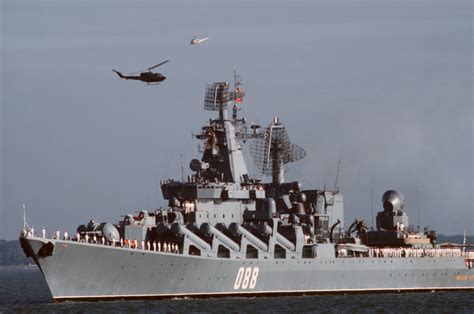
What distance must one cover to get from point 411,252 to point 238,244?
14691 millimetres

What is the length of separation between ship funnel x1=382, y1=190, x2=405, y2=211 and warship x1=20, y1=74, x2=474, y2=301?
0.09 metres

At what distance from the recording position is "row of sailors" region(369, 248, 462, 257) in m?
71.4

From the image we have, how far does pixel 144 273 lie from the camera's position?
2318 inches

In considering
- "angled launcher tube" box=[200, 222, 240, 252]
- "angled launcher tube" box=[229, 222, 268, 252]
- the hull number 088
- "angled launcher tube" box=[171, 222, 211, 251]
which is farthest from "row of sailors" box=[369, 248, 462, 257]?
"angled launcher tube" box=[171, 222, 211, 251]

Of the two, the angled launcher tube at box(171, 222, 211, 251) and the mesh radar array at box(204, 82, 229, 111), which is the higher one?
the mesh radar array at box(204, 82, 229, 111)

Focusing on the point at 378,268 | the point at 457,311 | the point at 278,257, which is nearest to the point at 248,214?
the point at 278,257

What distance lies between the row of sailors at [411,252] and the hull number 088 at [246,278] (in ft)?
34.8

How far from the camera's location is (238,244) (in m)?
63.4

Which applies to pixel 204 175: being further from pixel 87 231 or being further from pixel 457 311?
pixel 457 311

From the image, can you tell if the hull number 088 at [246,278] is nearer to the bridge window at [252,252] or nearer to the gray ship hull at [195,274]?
the gray ship hull at [195,274]

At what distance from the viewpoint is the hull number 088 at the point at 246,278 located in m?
62.7

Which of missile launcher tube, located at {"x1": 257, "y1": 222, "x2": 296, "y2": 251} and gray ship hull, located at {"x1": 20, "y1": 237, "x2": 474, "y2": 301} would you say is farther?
missile launcher tube, located at {"x1": 257, "y1": 222, "x2": 296, "y2": 251}

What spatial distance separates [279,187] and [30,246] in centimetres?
2019

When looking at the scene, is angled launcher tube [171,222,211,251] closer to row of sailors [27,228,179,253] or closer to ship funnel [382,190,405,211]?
row of sailors [27,228,179,253]
